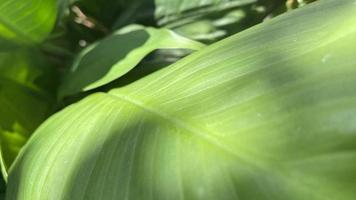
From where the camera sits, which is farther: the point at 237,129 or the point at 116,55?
the point at 116,55

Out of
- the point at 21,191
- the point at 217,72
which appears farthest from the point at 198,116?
the point at 21,191

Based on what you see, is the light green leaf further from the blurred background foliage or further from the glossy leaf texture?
the glossy leaf texture

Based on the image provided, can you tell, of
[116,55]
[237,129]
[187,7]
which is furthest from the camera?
[187,7]

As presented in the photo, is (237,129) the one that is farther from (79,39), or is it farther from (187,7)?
(79,39)

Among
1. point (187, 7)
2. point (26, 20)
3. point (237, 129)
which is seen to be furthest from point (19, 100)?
point (237, 129)

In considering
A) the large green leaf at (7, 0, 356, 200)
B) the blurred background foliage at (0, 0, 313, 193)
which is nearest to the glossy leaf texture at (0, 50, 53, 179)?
the blurred background foliage at (0, 0, 313, 193)

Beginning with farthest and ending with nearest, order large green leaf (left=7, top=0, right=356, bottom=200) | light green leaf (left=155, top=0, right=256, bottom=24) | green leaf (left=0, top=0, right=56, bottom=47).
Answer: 1. light green leaf (left=155, top=0, right=256, bottom=24)
2. green leaf (left=0, top=0, right=56, bottom=47)
3. large green leaf (left=7, top=0, right=356, bottom=200)

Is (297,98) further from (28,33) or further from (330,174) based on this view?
(28,33)
